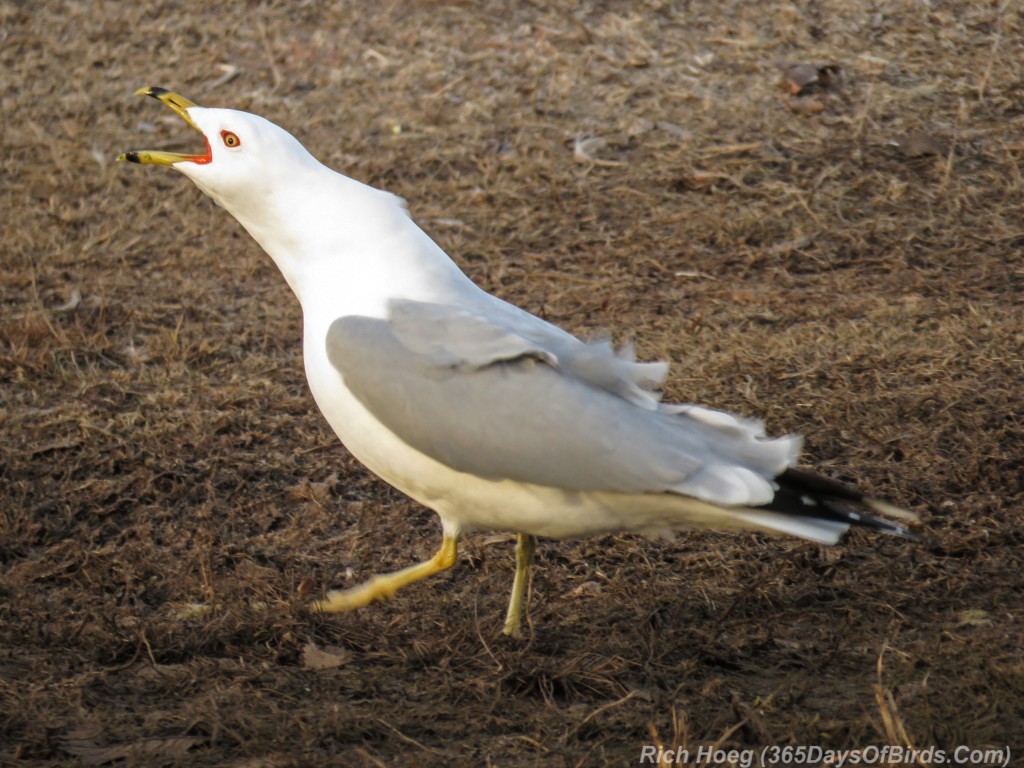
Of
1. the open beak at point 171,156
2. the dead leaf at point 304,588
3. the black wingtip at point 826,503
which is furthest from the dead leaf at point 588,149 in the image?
the black wingtip at point 826,503

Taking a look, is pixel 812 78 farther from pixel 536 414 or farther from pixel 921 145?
pixel 536 414

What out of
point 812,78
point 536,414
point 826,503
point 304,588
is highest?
point 536,414

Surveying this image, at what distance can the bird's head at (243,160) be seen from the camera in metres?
4.23

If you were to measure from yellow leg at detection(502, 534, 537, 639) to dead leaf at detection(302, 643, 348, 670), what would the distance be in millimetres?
476

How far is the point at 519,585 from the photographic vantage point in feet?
13.5

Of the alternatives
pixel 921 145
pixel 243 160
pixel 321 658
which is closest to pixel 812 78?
pixel 921 145

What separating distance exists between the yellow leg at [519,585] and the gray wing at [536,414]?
521 millimetres

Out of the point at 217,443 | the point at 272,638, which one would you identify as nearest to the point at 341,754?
the point at 272,638

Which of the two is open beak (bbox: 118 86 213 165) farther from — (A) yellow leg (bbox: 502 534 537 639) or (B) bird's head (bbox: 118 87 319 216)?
(A) yellow leg (bbox: 502 534 537 639)

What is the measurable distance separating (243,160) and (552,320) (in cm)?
230

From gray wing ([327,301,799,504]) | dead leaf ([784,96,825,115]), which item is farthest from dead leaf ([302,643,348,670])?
dead leaf ([784,96,825,115])

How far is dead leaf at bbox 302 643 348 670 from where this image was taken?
12.4ft

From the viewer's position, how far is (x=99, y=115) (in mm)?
8352

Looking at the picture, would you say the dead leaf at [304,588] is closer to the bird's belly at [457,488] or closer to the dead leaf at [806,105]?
the bird's belly at [457,488]
